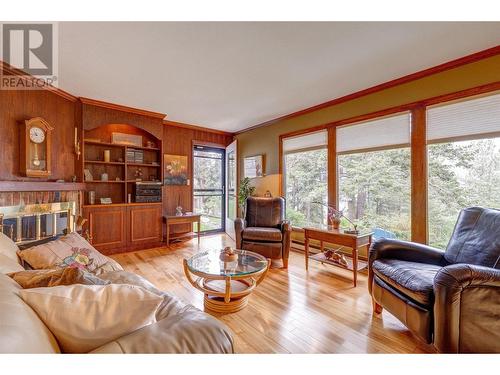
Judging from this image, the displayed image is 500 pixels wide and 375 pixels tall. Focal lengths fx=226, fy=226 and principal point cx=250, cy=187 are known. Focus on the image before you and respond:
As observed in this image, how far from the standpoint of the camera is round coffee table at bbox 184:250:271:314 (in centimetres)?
192

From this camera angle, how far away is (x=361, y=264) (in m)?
2.86

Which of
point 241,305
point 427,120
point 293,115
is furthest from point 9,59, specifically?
point 427,120

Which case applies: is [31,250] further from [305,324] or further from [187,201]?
[187,201]

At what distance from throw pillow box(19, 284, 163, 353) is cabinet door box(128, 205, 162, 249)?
3.30 m

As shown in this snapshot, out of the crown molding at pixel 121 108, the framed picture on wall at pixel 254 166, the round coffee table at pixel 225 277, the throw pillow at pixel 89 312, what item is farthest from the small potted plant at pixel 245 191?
the throw pillow at pixel 89 312

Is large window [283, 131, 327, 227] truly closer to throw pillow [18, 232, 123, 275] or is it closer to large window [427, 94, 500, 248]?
large window [427, 94, 500, 248]

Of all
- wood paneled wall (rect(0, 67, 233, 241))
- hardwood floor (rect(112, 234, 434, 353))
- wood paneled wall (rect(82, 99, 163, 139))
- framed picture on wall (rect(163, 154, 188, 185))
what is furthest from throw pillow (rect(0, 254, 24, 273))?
framed picture on wall (rect(163, 154, 188, 185))

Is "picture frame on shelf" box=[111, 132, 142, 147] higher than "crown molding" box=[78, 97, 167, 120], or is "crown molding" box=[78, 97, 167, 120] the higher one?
"crown molding" box=[78, 97, 167, 120]

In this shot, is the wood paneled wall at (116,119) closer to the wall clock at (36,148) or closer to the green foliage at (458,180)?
the wall clock at (36,148)

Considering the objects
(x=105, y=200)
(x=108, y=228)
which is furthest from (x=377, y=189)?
(x=105, y=200)

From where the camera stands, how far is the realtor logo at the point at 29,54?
6.10 ft

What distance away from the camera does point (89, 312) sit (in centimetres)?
76

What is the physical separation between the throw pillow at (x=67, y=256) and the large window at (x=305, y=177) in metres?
2.99
